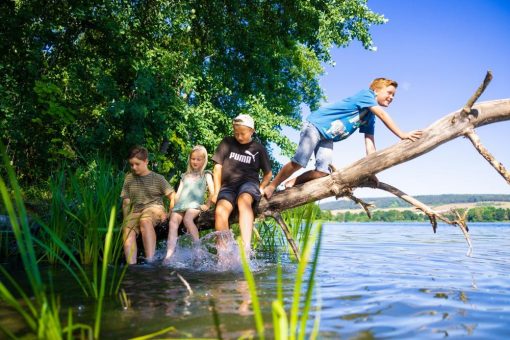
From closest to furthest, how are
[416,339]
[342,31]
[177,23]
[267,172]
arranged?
[416,339] → [267,172] → [177,23] → [342,31]

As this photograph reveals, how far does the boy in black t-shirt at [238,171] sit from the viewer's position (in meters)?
4.46

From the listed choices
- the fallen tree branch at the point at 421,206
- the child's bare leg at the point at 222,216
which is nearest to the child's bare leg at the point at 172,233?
the child's bare leg at the point at 222,216

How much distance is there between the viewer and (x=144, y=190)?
5.14 m

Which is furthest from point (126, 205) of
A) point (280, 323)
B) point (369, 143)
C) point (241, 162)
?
point (280, 323)

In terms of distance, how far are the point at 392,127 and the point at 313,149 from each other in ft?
2.97

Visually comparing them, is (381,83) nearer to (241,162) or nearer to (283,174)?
(283,174)

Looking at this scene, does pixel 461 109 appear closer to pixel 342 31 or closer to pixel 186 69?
pixel 186 69

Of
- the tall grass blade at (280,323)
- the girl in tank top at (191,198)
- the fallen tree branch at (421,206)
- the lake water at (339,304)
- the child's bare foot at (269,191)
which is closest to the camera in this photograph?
the tall grass blade at (280,323)

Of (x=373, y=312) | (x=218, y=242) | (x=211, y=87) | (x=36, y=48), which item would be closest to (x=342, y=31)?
(x=211, y=87)

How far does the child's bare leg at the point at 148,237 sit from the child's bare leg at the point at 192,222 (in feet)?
1.40

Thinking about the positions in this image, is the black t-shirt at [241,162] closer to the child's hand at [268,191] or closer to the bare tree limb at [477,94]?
the child's hand at [268,191]

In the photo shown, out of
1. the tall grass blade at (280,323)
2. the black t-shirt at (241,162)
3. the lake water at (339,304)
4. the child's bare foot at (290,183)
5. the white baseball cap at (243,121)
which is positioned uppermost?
the white baseball cap at (243,121)

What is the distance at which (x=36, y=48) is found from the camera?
28.2 ft

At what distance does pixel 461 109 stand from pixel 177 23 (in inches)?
362
